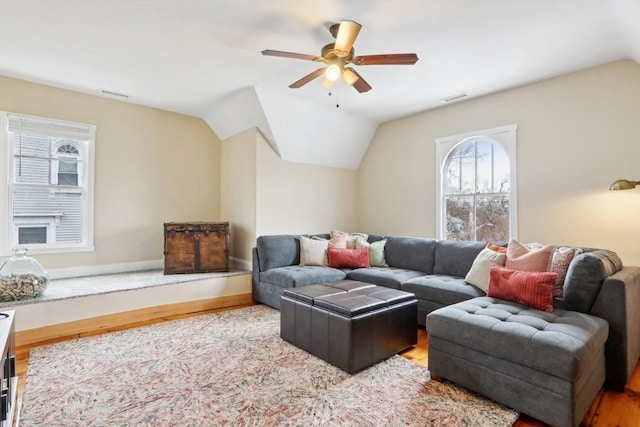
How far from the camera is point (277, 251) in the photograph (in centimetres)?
419

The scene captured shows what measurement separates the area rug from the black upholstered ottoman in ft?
0.30

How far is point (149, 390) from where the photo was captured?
2.14 metres

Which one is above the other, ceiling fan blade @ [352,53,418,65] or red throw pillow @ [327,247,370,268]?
ceiling fan blade @ [352,53,418,65]

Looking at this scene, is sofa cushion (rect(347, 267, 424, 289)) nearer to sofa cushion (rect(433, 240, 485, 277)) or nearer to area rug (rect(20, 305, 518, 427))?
sofa cushion (rect(433, 240, 485, 277))

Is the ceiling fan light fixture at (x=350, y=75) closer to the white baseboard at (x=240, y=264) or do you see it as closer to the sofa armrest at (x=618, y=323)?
the sofa armrest at (x=618, y=323)

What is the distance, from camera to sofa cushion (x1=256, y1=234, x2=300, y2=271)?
412 centimetres

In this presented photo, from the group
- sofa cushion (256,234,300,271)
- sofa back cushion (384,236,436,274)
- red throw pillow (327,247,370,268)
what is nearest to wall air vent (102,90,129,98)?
sofa cushion (256,234,300,271)

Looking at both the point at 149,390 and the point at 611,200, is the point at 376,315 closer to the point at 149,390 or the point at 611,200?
the point at 149,390

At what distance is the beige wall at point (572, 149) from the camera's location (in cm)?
312

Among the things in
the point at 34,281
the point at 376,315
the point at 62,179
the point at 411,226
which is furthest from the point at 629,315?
the point at 62,179

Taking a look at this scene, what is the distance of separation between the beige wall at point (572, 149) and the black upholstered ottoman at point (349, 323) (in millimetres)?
2078

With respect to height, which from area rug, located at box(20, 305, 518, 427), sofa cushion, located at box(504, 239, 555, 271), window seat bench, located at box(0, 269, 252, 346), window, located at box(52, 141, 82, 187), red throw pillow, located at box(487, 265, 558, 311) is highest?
window, located at box(52, 141, 82, 187)

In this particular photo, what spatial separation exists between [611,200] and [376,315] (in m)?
2.73

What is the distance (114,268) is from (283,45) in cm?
366
